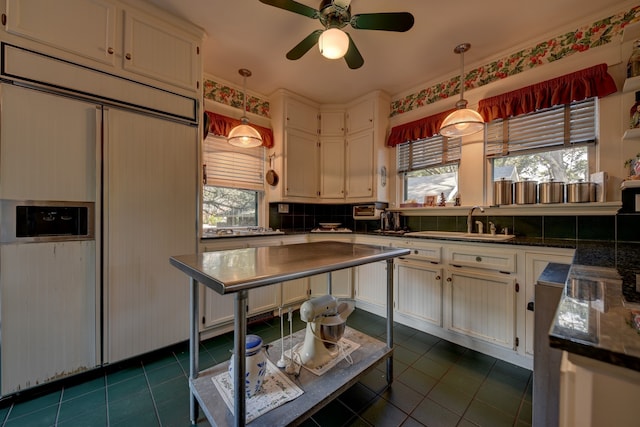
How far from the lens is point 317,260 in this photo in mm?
1220

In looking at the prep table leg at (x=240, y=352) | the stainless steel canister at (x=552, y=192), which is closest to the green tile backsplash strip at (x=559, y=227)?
the stainless steel canister at (x=552, y=192)

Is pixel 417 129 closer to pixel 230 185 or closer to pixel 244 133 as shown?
pixel 244 133

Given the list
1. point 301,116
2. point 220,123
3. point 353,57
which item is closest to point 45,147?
point 220,123

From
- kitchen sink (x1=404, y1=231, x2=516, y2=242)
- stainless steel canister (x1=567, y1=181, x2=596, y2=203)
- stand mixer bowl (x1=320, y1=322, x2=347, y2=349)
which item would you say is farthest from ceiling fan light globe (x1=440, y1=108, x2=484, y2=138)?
stand mixer bowl (x1=320, y1=322, x2=347, y2=349)

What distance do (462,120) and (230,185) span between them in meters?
2.44

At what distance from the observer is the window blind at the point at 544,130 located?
2.02m

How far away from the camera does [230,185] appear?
2.93 meters

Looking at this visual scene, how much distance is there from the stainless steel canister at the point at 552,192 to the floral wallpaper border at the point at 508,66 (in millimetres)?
1085

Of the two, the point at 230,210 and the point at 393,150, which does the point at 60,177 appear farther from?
the point at 393,150

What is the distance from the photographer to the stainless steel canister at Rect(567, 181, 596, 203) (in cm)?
188

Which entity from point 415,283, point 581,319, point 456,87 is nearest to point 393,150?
point 456,87

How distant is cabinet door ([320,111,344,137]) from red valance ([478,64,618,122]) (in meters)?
1.64

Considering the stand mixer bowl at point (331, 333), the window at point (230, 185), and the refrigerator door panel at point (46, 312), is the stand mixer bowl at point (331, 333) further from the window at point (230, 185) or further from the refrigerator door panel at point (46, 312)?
the window at point (230, 185)

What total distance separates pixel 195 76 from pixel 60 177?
1240 millimetres
